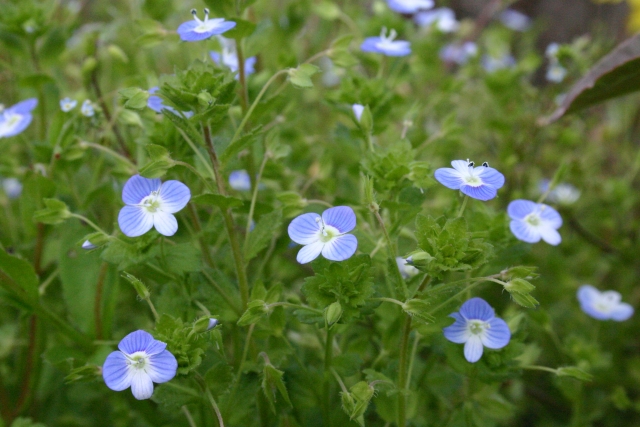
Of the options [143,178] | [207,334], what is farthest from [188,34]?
[207,334]

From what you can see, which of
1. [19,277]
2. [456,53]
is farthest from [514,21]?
[19,277]

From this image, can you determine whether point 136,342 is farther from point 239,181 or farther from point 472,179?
point 239,181

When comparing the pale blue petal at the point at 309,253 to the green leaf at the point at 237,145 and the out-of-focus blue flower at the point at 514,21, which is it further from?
the out-of-focus blue flower at the point at 514,21

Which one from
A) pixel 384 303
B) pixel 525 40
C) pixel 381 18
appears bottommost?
pixel 525 40

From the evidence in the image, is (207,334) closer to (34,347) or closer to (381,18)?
(34,347)

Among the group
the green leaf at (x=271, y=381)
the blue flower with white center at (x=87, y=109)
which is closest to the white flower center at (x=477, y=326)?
the green leaf at (x=271, y=381)
